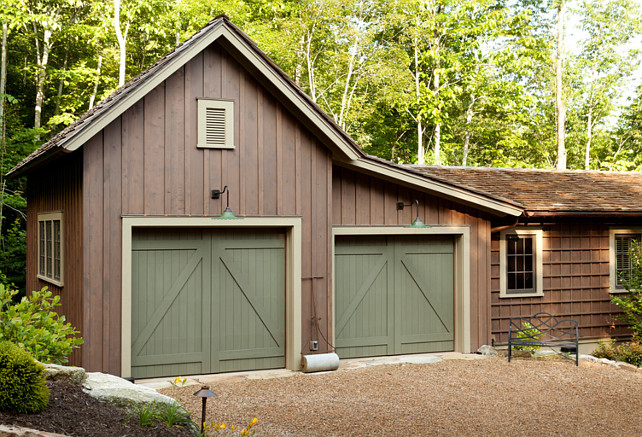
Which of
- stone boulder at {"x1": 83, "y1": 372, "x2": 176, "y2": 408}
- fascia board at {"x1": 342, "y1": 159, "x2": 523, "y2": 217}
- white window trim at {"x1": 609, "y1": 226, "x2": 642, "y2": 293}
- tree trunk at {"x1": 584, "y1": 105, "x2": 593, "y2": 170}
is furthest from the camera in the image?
tree trunk at {"x1": 584, "y1": 105, "x2": 593, "y2": 170}

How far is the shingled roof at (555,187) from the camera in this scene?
40.1 feet

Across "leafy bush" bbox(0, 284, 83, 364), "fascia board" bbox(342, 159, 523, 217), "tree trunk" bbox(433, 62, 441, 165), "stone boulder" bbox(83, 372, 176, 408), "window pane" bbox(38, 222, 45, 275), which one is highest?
"tree trunk" bbox(433, 62, 441, 165)

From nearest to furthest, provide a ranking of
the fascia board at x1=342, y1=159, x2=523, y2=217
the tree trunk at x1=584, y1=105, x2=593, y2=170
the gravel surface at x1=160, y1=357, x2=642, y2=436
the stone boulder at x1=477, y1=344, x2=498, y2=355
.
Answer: the gravel surface at x1=160, y1=357, x2=642, y2=436 → the fascia board at x1=342, y1=159, x2=523, y2=217 → the stone boulder at x1=477, y1=344, x2=498, y2=355 → the tree trunk at x1=584, y1=105, x2=593, y2=170

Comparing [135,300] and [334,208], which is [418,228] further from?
[135,300]

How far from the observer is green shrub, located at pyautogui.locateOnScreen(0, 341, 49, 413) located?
15.2ft

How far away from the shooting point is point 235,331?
9656 mm

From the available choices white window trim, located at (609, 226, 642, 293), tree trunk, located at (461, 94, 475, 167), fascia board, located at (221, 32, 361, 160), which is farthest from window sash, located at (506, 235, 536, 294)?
tree trunk, located at (461, 94, 475, 167)

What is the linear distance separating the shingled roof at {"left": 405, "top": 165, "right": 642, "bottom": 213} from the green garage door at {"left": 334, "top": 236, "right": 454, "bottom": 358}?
153 cm

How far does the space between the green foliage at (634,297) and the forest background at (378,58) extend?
39.8 feet

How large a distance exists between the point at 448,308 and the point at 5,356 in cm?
833

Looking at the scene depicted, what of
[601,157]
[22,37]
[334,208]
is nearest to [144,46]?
[22,37]

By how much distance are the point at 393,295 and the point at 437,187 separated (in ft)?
6.67

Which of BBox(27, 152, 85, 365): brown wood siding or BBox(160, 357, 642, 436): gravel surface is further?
BBox(27, 152, 85, 365): brown wood siding

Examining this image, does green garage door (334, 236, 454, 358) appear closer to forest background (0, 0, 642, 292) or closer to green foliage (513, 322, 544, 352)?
green foliage (513, 322, 544, 352)
